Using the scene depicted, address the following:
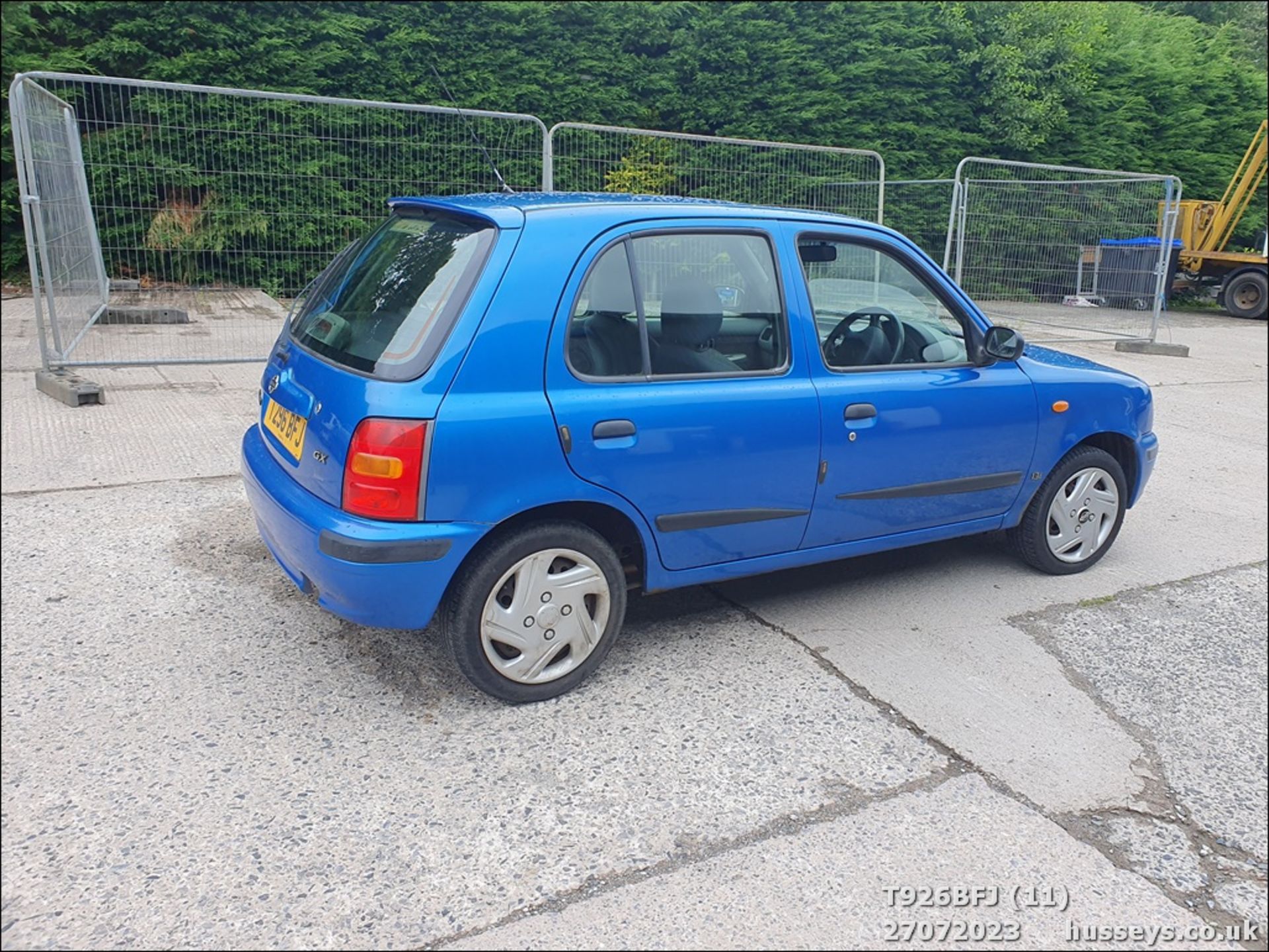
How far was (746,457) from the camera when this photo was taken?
354 centimetres

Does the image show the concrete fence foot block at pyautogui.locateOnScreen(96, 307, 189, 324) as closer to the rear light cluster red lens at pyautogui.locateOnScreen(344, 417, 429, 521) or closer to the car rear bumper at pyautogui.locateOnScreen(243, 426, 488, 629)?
the car rear bumper at pyautogui.locateOnScreen(243, 426, 488, 629)

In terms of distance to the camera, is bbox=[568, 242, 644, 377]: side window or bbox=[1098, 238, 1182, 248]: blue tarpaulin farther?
bbox=[1098, 238, 1182, 248]: blue tarpaulin

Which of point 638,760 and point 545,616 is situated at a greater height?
point 545,616

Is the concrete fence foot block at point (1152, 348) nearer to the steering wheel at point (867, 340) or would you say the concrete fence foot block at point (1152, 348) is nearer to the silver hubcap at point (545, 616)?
the steering wheel at point (867, 340)

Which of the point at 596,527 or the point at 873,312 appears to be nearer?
the point at 596,527

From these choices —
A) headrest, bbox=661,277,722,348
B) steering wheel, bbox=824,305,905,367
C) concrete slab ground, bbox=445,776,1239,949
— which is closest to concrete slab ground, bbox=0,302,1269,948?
concrete slab ground, bbox=445,776,1239,949

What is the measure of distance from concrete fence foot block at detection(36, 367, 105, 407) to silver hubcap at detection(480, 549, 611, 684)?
472cm

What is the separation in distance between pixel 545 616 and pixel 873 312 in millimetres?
1896

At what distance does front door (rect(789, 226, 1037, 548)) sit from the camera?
12.4 ft

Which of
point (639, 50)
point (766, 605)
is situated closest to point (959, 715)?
point (766, 605)

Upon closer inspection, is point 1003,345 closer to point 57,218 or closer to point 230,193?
point 230,193

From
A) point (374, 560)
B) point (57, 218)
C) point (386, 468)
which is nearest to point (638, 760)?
point (374, 560)

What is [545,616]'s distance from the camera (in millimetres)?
3258

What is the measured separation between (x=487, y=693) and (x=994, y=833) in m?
1.57
